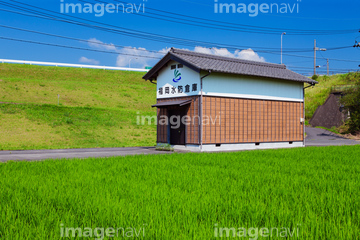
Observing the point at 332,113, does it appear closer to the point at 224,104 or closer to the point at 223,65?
the point at 223,65

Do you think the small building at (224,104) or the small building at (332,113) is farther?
the small building at (332,113)

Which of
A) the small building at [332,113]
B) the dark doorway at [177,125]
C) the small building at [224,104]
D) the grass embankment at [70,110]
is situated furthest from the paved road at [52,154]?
the small building at [332,113]

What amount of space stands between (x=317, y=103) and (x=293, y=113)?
2222 centimetres

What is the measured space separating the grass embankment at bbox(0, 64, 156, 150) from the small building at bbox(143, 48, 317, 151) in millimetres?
5073

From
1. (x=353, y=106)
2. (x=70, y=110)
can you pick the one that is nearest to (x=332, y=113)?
(x=353, y=106)

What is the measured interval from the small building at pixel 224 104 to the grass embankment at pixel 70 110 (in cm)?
507

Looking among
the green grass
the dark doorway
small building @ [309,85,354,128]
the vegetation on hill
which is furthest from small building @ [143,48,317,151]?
small building @ [309,85,354,128]

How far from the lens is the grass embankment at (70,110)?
20.5m

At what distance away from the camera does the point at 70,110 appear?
1080 inches

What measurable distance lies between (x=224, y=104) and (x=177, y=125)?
2760mm

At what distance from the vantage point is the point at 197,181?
6.09 m

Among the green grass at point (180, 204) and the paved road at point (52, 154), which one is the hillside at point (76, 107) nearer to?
the paved road at point (52, 154)

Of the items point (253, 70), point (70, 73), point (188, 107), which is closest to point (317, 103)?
point (253, 70)

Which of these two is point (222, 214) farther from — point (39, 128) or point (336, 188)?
point (39, 128)
